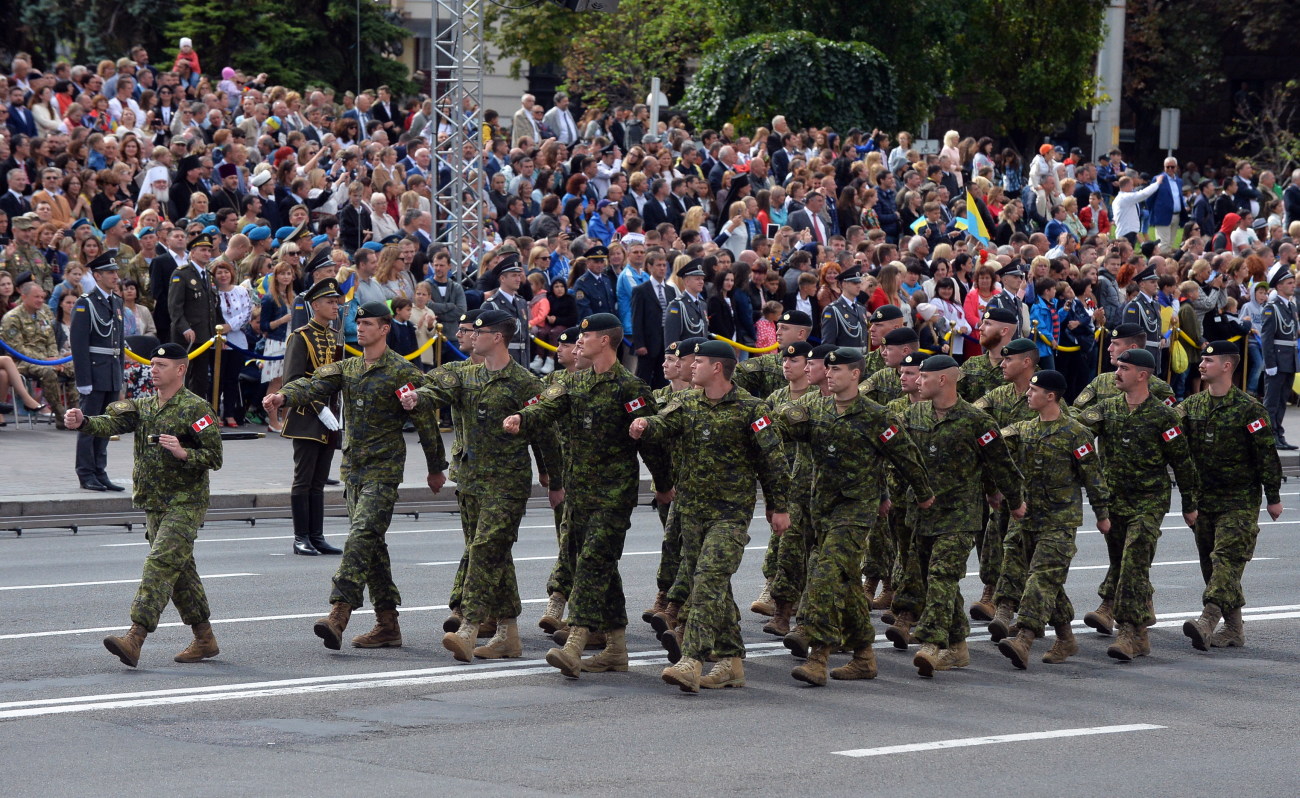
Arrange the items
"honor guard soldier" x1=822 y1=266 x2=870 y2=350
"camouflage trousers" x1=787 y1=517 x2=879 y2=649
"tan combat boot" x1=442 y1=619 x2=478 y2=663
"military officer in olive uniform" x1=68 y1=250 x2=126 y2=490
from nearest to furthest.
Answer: "camouflage trousers" x1=787 y1=517 x2=879 y2=649
"tan combat boot" x1=442 y1=619 x2=478 y2=663
"military officer in olive uniform" x1=68 y1=250 x2=126 y2=490
"honor guard soldier" x1=822 y1=266 x2=870 y2=350

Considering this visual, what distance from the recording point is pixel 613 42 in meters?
46.6

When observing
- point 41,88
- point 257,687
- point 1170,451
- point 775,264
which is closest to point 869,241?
point 775,264

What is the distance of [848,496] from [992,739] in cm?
188

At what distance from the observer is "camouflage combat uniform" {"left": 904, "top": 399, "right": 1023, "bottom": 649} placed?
36.2 feet

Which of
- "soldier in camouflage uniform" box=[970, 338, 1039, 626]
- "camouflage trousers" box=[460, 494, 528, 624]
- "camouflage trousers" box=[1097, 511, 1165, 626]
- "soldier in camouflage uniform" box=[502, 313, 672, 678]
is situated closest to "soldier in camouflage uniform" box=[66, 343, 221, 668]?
"camouflage trousers" box=[460, 494, 528, 624]

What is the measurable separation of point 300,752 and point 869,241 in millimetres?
16711

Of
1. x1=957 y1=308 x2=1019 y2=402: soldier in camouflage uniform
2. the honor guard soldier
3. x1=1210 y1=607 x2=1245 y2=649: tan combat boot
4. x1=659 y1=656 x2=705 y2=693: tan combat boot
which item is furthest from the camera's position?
the honor guard soldier

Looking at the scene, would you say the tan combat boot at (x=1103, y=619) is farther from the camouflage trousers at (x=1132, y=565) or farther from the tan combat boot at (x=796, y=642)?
the tan combat boot at (x=796, y=642)

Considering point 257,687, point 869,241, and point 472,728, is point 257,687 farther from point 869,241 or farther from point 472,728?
point 869,241

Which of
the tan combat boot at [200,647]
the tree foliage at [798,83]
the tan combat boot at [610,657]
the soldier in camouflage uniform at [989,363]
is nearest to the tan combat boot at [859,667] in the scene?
the tan combat boot at [610,657]

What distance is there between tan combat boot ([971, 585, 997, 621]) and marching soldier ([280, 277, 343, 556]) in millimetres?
4908

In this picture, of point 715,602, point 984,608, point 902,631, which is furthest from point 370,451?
point 984,608

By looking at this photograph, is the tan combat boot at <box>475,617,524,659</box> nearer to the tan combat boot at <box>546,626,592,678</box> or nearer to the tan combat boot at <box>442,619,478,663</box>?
the tan combat boot at <box>442,619,478,663</box>

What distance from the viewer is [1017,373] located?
12.6 metres
